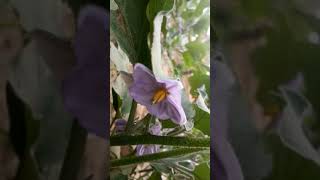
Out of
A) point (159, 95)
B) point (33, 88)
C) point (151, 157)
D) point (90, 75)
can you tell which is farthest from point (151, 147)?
point (33, 88)

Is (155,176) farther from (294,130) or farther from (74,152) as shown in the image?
(294,130)

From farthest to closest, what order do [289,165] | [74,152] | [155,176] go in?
1. [155,176]
2. [74,152]
3. [289,165]

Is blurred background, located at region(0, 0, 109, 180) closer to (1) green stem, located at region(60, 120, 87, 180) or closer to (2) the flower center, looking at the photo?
(1) green stem, located at region(60, 120, 87, 180)

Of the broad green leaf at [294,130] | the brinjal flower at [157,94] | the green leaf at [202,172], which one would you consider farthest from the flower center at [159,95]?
the broad green leaf at [294,130]

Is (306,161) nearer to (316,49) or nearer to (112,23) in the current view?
(316,49)

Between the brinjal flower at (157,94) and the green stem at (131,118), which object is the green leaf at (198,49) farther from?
the green stem at (131,118)

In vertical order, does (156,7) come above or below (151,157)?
above

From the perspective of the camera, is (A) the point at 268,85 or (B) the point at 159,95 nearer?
(A) the point at 268,85
